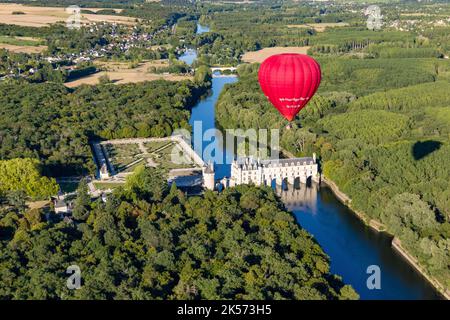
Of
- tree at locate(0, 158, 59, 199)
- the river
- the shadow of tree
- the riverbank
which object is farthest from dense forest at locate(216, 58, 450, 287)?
tree at locate(0, 158, 59, 199)

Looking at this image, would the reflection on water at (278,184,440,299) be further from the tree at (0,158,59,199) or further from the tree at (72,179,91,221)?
the tree at (0,158,59,199)

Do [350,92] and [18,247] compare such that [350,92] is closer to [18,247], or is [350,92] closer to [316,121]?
[316,121]

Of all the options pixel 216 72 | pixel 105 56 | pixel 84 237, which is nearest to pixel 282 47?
pixel 216 72

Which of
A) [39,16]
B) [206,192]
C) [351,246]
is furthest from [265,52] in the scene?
[351,246]

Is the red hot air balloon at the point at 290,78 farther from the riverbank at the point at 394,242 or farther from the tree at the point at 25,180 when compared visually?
the tree at the point at 25,180

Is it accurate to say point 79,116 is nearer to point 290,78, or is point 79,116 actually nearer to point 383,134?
point 383,134
